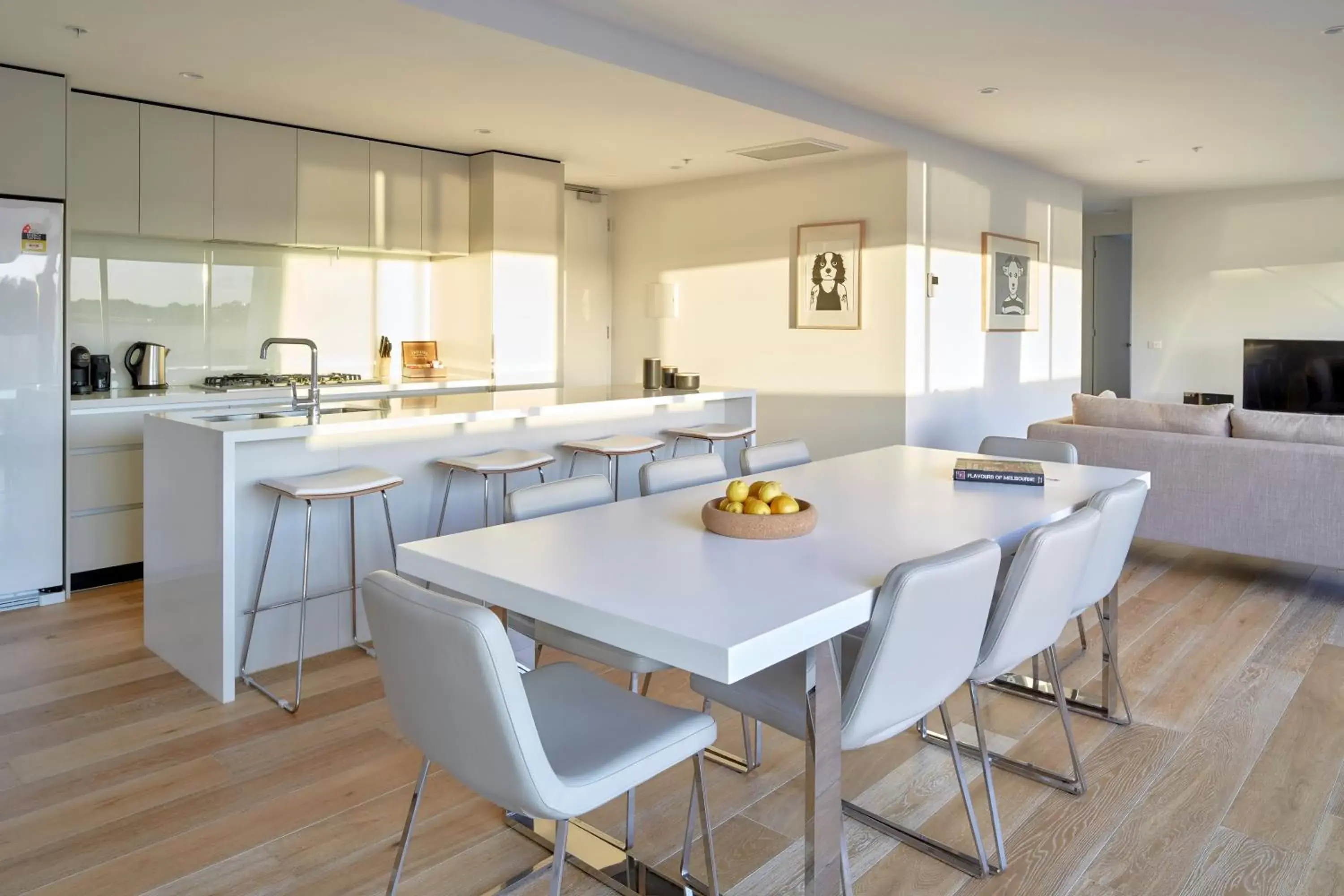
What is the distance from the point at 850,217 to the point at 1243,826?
482 cm

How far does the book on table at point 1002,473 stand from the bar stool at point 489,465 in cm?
172

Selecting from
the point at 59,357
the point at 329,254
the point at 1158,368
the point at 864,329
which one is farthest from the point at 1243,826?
the point at 1158,368

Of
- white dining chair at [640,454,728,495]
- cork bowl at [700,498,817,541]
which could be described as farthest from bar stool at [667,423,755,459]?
cork bowl at [700,498,817,541]

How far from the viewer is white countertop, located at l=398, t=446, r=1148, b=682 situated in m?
1.57

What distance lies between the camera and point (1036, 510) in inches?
99.1

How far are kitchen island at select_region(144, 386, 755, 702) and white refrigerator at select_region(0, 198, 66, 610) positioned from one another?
3.17 ft

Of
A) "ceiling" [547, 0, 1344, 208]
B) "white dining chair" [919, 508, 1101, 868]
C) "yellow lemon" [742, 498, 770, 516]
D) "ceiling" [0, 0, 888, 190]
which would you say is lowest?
"white dining chair" [919, 508, 1101, 868]

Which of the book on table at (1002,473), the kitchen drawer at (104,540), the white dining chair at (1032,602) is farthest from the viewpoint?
the kitchen drawer at (104,540)

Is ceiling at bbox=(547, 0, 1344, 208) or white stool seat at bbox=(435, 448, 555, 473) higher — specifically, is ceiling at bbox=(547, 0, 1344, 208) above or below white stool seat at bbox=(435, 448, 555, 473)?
above

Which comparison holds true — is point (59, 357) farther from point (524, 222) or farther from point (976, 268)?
point (976, 268)

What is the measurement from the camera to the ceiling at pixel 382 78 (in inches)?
142

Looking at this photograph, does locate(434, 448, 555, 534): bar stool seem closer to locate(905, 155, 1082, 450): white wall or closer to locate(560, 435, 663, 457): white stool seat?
locate(560, 435, 663, 457): white stool seat

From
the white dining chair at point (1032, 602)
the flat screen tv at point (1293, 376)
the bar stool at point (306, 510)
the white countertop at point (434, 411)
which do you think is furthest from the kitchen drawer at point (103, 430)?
the flat screen tv at point (1293, 376)

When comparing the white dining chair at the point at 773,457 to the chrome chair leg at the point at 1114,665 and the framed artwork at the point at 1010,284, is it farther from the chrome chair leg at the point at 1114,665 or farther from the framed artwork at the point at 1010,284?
the framed artwork at the point at 1010,284
